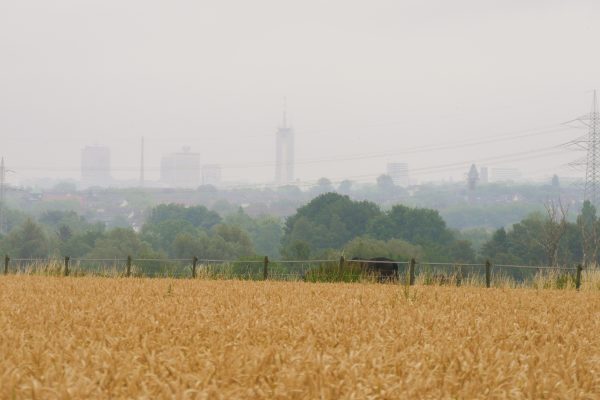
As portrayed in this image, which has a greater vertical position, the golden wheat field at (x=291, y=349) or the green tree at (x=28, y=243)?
the golden wheat field at (x=291, y=349)

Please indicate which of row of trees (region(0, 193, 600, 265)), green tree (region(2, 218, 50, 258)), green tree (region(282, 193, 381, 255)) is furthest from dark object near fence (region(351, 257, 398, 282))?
green tree (region(2, 218, 50, 258))

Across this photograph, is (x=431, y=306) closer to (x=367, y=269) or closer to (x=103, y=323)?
(x=103, y=323)

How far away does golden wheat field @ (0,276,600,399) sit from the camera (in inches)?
214

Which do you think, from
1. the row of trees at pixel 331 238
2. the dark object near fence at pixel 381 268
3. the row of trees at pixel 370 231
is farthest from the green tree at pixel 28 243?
the dark object near fence at pixel 381 268

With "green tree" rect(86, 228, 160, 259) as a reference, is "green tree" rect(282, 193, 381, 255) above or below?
above

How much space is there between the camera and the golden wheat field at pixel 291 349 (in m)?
5.45

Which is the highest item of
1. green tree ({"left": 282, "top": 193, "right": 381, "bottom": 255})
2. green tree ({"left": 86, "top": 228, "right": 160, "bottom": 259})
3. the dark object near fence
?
green tree ({"left": 282, "top": 193, "right": 381, "bottom": 255})

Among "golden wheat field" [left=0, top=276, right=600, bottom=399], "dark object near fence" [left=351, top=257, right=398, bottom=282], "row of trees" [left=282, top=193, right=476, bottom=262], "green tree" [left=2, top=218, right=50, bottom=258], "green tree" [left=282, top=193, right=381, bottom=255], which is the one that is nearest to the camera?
"golden wheat field" [left=0, top=276, right=600, bottom=399]

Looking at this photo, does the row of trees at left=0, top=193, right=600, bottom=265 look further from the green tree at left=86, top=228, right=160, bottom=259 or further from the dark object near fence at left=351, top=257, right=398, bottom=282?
the dark object near fence at left=351, top=257, right=398, bottom=282

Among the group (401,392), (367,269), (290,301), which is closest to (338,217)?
(367,269)

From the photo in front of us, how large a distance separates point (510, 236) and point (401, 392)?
4342 inches

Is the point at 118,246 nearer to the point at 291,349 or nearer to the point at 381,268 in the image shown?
the point at 381,268

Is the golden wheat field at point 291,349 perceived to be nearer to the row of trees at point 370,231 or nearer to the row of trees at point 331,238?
the row of trees at point 370,231

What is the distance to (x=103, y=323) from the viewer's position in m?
9.95
